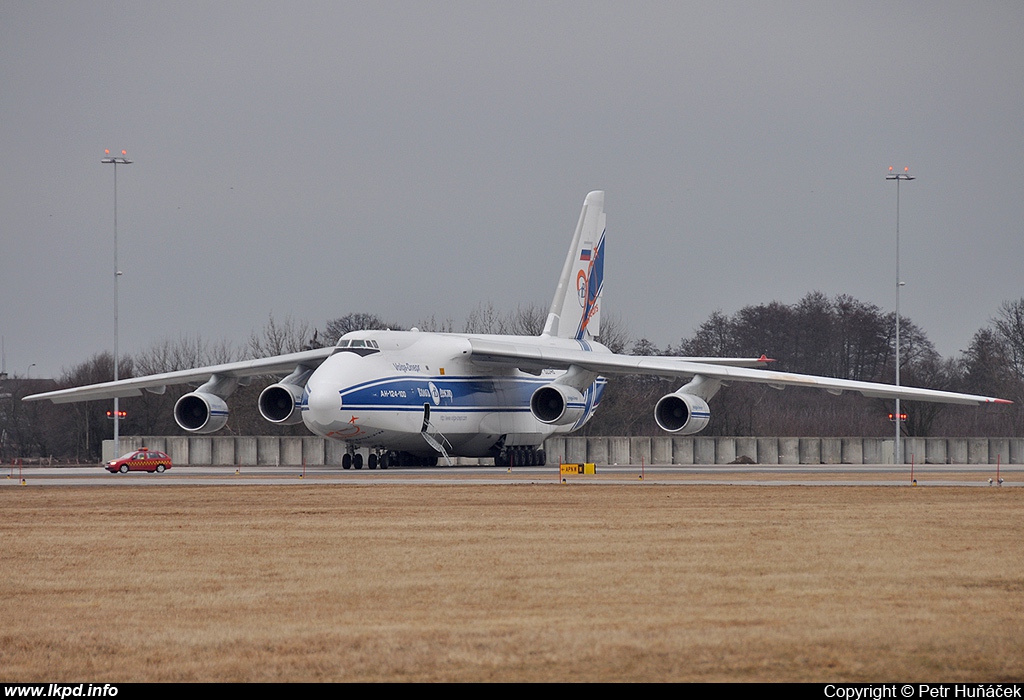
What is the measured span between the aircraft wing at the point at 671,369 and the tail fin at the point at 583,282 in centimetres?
443

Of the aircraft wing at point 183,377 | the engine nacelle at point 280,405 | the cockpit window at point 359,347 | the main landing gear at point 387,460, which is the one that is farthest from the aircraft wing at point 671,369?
the engine nacelle at point 280,405

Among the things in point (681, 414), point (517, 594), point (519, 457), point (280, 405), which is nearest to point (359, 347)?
point (280, 405)

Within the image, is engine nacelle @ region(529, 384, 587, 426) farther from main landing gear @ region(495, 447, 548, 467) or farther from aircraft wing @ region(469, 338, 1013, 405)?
main landing gear @ region(495, 447, 548, 467)

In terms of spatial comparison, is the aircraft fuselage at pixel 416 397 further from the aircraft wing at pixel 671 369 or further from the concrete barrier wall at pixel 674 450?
the concrete barrier wall at pixel 674 450

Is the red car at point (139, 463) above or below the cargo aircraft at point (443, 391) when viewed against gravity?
below

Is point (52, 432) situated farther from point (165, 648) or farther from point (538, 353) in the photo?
point (165, 648)

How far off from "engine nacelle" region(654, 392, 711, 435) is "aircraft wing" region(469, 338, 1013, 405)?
27.8 inches

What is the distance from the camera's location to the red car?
127ft

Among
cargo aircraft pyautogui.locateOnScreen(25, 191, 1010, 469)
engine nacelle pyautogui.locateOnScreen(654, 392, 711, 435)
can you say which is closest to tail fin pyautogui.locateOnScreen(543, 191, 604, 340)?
cargo aircraft pyautogui.locateOnScreen(25, 191, 1010, 469)

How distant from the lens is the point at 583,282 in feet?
157

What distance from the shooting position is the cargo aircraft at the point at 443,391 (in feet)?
121

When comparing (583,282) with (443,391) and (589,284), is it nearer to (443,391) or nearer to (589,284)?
(589,284)

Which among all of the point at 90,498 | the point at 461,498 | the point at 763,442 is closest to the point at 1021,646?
the point at 461,498

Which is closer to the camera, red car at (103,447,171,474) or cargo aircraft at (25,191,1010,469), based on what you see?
cargo aircraft at (25,191,1010,469)
